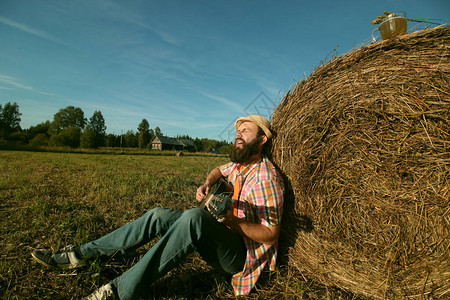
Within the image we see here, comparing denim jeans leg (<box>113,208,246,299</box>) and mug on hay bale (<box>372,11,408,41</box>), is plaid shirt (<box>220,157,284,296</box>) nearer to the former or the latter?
denim jeans leg (<box>113,208,246,299</box>)

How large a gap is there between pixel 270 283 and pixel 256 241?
55 cm

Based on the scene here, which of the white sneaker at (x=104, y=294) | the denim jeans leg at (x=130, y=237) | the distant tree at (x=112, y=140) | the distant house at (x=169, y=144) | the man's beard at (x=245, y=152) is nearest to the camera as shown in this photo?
the white sneaker at (x=104, y=294)

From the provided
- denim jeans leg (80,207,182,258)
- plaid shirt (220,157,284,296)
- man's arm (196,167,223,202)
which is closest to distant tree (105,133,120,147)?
man's arm (196,167,223,202)

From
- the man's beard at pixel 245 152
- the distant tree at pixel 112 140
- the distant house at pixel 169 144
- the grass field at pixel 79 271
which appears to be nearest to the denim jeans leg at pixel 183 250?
the grass field at pixel 79 271

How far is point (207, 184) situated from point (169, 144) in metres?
64.6

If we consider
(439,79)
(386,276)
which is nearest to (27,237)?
(386,276)

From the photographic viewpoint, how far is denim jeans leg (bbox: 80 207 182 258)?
7.38 ft

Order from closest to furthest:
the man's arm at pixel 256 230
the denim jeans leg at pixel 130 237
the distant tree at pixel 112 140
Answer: the man's arm at pixel 256 230, the denim jeans leg at pixel 130 237, the distant tree at pixel 112 140

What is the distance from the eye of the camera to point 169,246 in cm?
192

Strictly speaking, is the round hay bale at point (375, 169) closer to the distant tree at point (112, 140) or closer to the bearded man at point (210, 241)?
the bearded man at point (210, 241)

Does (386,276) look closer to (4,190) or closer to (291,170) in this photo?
(291,170)

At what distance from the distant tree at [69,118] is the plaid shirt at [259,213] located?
78199mm

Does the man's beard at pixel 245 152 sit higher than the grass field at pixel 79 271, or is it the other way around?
the man's beard at pixel 245 152

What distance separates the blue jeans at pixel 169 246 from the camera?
1843mm
